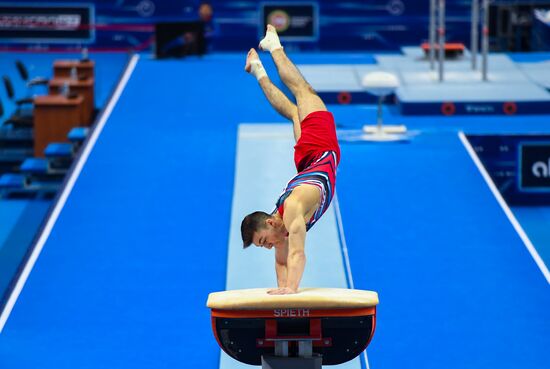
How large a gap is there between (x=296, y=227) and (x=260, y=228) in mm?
169

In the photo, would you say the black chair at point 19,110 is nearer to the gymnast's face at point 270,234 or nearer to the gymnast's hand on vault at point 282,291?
the gymnast's face at point 270,234

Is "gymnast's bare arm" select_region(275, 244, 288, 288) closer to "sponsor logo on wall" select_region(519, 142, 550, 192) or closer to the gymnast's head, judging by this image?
the gymnast's head

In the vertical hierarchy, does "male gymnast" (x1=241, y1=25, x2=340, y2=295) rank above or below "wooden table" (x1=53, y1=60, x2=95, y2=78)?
above

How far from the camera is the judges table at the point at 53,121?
43.2 feet

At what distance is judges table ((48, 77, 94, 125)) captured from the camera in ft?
45.3

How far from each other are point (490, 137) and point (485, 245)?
256 cm

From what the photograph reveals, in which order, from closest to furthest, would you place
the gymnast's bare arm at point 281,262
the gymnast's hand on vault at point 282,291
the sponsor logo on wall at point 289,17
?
the gymnast's hand on vault at point 282,291, the gymnast's bare arm at point 281,262, the sponsor logo on wall at point 289,17

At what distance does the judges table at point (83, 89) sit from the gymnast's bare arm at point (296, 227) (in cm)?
830

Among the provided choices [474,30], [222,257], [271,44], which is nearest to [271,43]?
[271,44]

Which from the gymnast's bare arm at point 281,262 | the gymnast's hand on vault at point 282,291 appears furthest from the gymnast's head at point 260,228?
the gymnast's hand on vault at point 282,291

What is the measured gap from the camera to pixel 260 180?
30.0ft

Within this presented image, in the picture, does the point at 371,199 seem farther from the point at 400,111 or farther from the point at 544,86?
the point at 544,86

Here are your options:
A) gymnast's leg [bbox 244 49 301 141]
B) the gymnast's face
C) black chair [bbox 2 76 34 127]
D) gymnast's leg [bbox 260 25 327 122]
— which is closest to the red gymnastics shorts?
gymnast's leg [bbox 260 25 327 122]

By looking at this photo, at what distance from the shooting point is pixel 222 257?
8.00m
